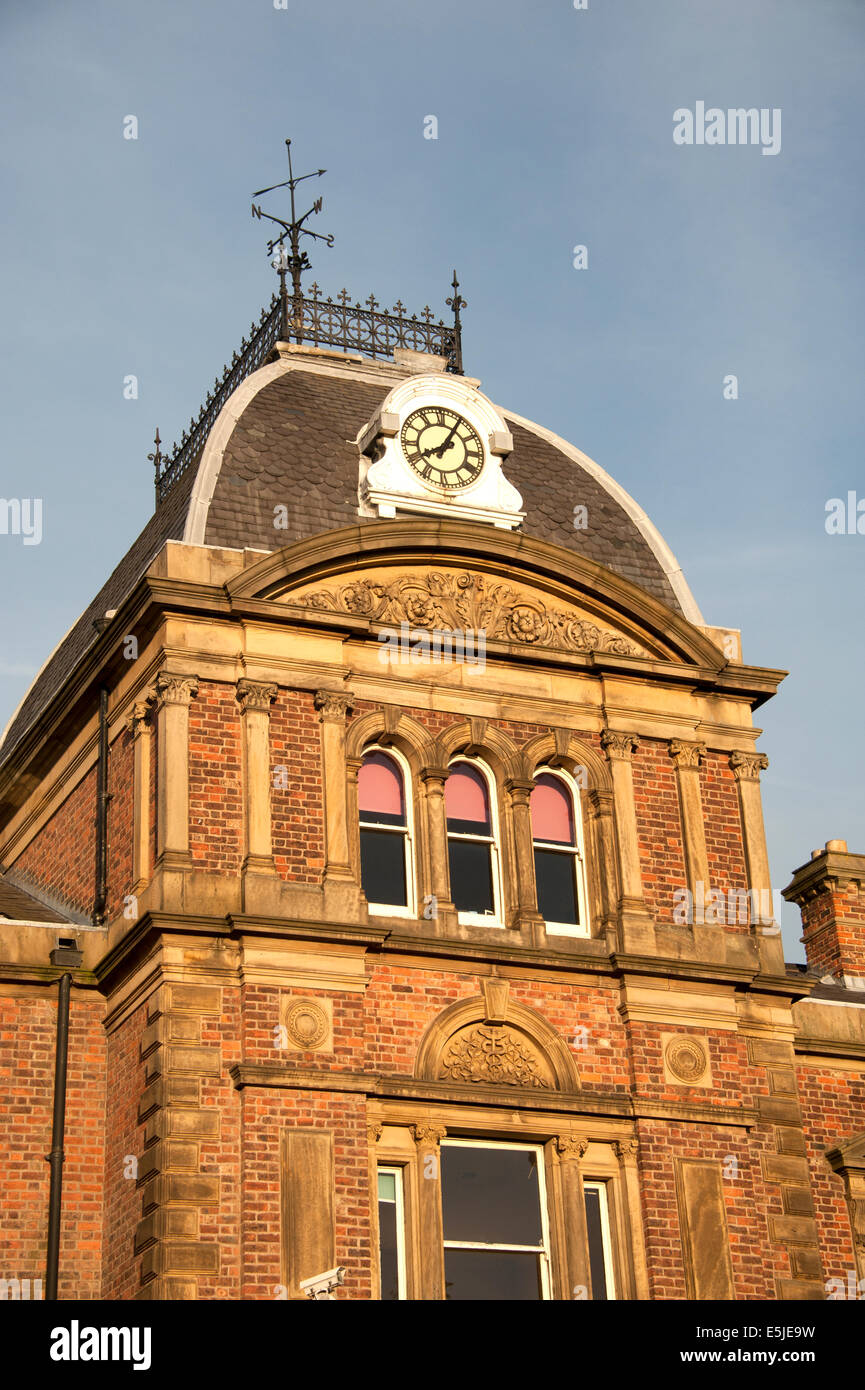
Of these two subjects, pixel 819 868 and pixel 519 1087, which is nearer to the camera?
pixel 519 1087

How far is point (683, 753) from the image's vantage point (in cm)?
2388

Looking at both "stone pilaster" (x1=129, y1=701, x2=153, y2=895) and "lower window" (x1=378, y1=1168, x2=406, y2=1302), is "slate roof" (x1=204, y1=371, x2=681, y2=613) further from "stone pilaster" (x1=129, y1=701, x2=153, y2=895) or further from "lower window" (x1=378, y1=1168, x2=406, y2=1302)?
"lower window" (x1=378, y1=1168, x2=406, y2=1302)

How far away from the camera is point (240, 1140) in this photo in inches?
784

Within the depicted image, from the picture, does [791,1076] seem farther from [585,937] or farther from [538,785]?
[538,785]

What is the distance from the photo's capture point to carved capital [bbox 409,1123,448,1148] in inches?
818

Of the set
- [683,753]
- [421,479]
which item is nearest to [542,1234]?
[683,753]

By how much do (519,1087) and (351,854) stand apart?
2.93 metres

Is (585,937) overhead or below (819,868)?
below

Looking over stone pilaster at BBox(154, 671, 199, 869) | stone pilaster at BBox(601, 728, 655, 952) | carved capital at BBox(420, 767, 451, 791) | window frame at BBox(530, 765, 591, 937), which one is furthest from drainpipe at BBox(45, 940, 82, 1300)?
stone pilaster at BBox(601, 728, 655, 952)

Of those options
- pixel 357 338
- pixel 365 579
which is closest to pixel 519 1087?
pixel 365 579

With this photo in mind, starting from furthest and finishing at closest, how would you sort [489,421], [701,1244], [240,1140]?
[489,421] → [701,1244] → [240,1140]

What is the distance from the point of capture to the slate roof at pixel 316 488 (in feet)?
77.4

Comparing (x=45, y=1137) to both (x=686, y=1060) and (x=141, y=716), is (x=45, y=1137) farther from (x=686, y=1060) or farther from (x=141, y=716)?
(x=686, y=1060)

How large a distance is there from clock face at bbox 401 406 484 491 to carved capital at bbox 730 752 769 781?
174 inches
